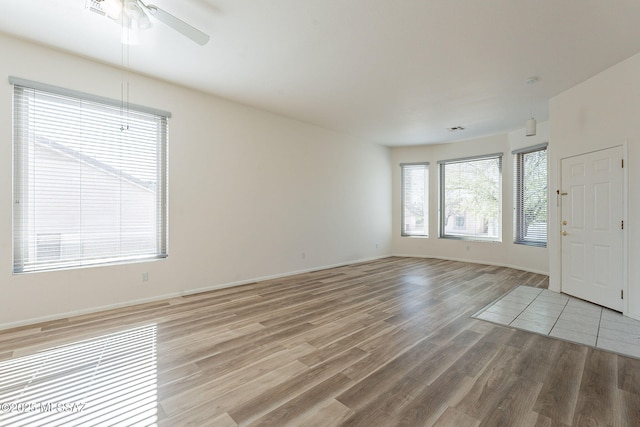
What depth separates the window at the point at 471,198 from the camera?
6.58 metres

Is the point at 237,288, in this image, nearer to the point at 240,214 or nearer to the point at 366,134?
the point at 240,214

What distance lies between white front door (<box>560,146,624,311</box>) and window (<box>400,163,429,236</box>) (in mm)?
3545

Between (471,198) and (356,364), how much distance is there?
5981 millimetres

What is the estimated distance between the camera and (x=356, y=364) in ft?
7.48

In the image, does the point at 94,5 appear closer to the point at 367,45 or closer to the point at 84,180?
the point at 84,180

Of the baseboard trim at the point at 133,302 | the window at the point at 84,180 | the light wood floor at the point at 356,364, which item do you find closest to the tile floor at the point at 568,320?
the light wood floor at the point at 356,364

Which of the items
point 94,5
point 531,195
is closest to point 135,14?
point 94,5

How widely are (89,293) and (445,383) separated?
3895 millimetres

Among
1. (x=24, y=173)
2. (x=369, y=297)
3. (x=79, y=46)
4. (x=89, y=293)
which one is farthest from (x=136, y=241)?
(x=369, y=297)

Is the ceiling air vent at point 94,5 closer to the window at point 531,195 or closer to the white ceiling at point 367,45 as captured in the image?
the white ceiling at point 367,45

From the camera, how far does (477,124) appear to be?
18.8ft

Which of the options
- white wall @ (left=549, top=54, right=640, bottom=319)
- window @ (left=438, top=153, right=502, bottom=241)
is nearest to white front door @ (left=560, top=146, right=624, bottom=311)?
white wall @ (left=549, top=54, right=640, bottom=319)

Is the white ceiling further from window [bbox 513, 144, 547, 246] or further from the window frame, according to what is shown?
the window frame

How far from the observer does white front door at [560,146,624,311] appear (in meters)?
3.50
